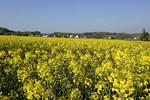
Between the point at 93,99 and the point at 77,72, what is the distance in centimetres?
105

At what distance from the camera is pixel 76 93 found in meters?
3.07

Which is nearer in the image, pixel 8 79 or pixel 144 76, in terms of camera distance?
pixel 144 76

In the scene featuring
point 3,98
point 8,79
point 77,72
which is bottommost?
point 8,79

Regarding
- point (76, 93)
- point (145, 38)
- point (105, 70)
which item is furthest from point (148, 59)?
point (145, 38)

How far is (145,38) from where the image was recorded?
67.1 meters

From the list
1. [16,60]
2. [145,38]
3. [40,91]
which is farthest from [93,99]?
[145,38]

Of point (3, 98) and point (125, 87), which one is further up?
point (125, 87)

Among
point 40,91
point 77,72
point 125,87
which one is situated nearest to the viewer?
point 125,87

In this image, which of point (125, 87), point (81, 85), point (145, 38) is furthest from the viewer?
point (145, 38)

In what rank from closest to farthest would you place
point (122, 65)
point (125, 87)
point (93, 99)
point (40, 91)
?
point (125, 87)
point (40, 91)
point (93, 99)
point (122, 65)

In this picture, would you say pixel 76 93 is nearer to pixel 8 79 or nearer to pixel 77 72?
pixel 77 72

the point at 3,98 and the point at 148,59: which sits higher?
the point at 148,59

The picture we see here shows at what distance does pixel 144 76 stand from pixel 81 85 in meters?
2.23

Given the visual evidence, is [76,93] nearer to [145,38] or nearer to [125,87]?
[125,87]
